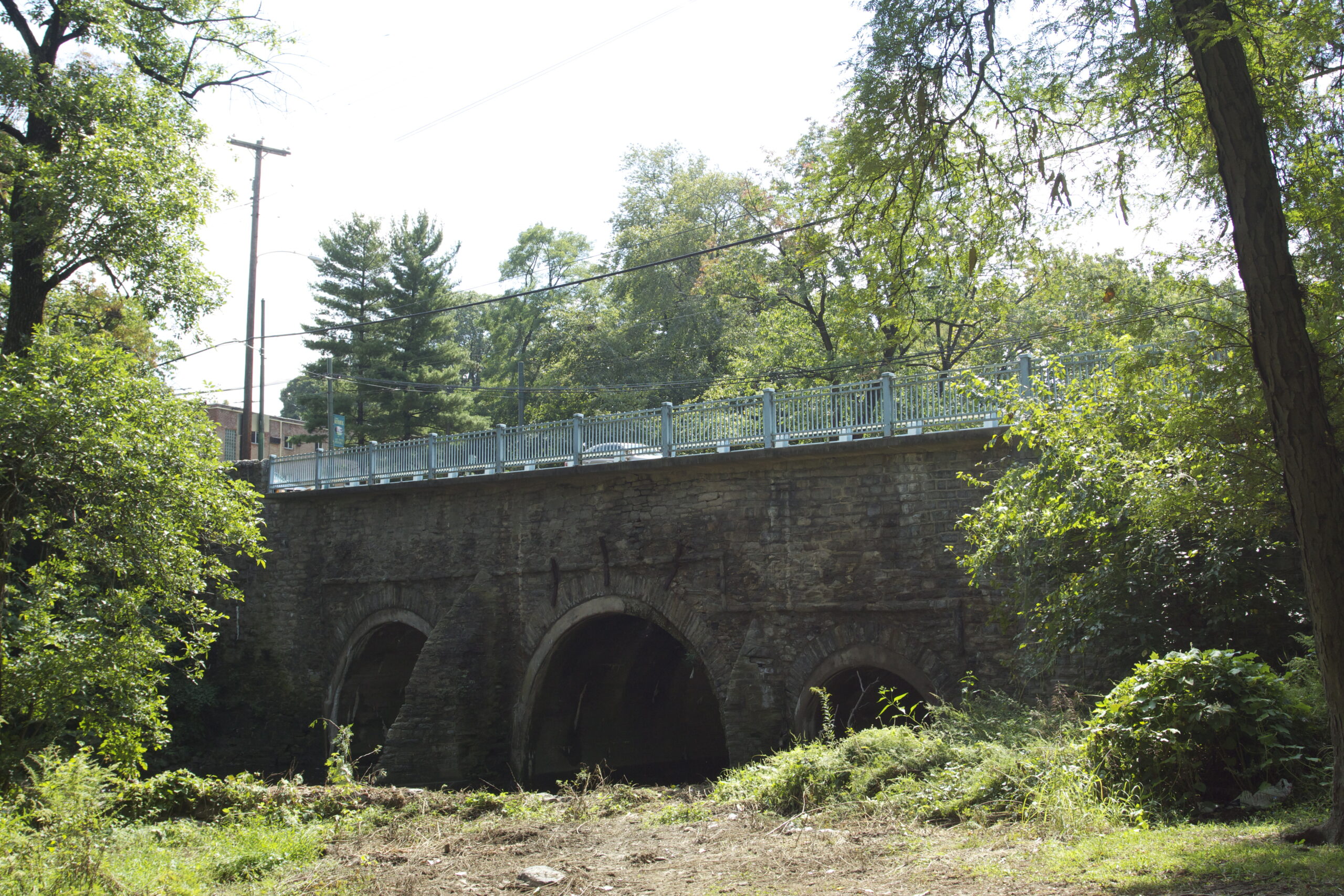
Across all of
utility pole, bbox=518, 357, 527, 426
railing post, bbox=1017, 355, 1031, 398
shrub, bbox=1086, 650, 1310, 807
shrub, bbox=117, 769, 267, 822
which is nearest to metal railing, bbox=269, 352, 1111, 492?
railing post, bbox=1017, 355, 1031, 398

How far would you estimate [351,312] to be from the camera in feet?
117

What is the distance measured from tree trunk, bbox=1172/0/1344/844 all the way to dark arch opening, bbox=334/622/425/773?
16.3 m

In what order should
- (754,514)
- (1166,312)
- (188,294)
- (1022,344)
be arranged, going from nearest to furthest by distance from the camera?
(1166,312) < (188,294) < (754,514) < (1022,344)

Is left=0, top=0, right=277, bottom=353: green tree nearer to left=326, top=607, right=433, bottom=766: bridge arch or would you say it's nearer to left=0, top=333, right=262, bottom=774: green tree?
left=0, top=333, right=262, bottom=774: green tree

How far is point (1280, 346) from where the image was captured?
531cm

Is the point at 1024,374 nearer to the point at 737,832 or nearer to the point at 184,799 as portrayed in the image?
the point at 737,832

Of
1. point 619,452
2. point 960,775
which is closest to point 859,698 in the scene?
point 619,452

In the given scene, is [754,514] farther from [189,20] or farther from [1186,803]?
[189,20]

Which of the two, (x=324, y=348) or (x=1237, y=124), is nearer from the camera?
(x=1237, y=124)

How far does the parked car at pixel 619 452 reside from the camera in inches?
592

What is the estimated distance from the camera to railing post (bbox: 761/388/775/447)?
13.6 m

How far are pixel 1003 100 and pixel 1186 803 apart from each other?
4.71 meters

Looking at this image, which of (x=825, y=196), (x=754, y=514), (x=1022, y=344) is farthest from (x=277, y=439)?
(x=825, y=196)

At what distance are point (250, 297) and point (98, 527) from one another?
17538 mm
